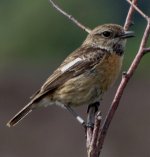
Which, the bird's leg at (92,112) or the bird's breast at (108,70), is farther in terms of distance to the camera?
the bird's breast at (108,70)

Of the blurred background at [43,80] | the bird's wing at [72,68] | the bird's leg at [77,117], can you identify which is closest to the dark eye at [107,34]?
the bird's wing at [72,68]

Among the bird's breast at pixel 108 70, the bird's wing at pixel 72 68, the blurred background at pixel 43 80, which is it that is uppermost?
the blurred background at pixel 43 80

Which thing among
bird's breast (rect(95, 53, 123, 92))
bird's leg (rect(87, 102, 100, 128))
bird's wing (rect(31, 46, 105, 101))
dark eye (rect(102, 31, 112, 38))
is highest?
dark eye (rect(102, 31, 112, 38))

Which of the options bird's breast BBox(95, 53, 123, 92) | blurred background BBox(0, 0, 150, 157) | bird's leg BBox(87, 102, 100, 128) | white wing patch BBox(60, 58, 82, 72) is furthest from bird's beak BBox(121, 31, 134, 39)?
blurred background BBox(0, 0, 150, 157)

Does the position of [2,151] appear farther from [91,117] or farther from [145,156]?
[91,117]

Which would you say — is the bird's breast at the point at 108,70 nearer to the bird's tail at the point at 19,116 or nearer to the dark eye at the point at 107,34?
the dark eye at the point at 107,34

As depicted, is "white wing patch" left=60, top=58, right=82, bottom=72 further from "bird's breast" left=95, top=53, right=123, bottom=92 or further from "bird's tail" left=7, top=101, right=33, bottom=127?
"bird's tail" left=7, top=101, right=33, bottom=127

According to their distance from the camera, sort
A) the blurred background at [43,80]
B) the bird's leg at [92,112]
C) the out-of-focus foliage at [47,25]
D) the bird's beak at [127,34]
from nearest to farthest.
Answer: the bird's leg at [92,112] → the bird's beak at [127,34] → the blurred background at [43,80] → the out-of-focus foliage at [47,25]

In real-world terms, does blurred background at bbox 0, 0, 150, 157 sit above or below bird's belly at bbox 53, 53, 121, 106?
above
